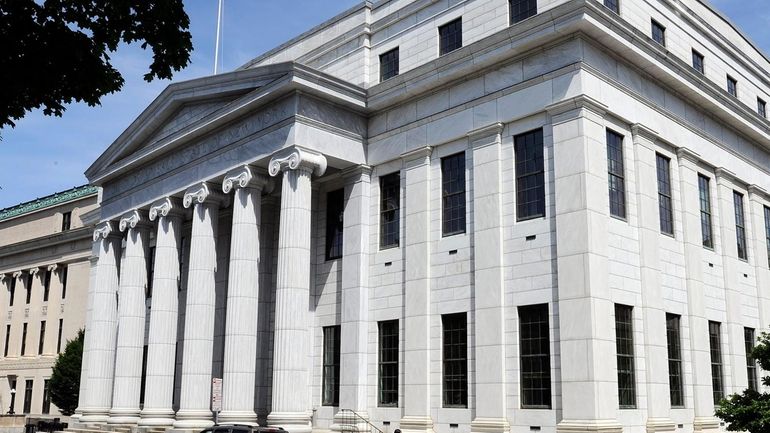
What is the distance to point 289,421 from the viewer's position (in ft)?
94.5

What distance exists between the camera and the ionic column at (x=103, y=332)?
4078 cm

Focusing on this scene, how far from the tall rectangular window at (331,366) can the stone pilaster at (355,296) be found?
102 cm

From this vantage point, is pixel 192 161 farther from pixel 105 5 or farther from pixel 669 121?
pixel 105 5

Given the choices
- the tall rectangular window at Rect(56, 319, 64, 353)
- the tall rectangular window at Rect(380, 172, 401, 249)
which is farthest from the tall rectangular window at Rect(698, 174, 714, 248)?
the tall rectangular window at Rect(56, 319, 64, 353)

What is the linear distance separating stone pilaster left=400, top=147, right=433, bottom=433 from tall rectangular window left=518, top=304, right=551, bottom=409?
4.03 metres

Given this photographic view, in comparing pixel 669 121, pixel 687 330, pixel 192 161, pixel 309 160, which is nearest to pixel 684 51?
pixel 669 121

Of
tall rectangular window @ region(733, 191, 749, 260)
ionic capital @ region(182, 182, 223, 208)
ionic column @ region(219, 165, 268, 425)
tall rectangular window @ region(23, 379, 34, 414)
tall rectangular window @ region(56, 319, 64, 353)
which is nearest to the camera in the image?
ionic column @ region(219, 165, 268, 425)

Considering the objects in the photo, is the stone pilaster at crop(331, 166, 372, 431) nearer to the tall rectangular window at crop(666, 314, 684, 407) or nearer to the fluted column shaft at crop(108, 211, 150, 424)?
the tall rectangular window at crop(666, 314, 684, 407)

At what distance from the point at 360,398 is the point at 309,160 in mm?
9082

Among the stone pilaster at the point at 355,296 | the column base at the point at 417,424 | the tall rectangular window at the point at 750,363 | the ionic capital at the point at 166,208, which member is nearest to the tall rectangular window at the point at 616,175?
the column base at the point at 417,424

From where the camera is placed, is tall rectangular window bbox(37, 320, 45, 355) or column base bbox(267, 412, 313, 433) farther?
tall rectangular window bbox(37, 320, 45, 355)

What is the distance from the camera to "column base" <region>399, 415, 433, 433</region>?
28141mm

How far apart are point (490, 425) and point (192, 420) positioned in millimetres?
13129

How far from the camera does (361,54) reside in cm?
3512
